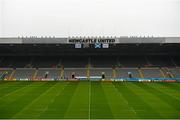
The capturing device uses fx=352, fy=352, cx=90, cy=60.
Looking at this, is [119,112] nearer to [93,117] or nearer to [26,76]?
[93,117]

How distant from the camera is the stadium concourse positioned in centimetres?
5894

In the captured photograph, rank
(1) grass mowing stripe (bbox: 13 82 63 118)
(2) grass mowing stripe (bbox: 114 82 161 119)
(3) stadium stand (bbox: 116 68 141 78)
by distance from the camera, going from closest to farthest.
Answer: (1) grass mowing stripe (bbox: 13 82 63 118), (2) grass mowing stripe (bbox: 114 82 161 119), (3) stadium stand (bbox: 116 68 141 78)

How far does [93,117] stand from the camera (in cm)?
2236

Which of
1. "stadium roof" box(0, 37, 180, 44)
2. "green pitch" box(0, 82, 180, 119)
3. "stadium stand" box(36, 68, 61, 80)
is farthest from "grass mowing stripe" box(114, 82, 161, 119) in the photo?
"stadium stand" box(36, 68, 61, 80)

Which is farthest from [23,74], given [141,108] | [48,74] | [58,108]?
[141,108]

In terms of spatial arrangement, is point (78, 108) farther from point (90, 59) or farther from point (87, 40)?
point (90, 59)

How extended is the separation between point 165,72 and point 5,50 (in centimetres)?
3124

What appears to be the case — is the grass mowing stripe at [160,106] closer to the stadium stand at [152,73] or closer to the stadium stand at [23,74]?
the stadium stand at [152,73]

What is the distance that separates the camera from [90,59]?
70250 mm

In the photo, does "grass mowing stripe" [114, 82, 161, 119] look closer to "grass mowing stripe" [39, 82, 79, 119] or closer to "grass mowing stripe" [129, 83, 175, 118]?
"grass mowing stripe" [129, 83, 175, 118]

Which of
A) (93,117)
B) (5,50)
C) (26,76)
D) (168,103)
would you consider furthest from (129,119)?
(5,50)

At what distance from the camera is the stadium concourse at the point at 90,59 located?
58938mm

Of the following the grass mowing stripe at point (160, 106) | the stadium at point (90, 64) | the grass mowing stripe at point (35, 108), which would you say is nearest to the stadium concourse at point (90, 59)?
the stadium at point (90, 64)

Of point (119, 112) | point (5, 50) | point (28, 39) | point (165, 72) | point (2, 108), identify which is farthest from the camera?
point (5, 50)
